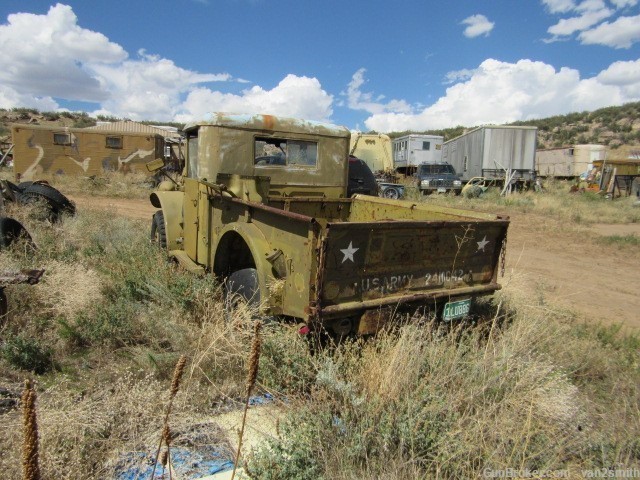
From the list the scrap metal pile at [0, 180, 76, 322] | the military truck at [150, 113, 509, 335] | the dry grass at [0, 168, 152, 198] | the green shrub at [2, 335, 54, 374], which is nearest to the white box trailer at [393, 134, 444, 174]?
the dry grass at [0, 168, 152, 198]

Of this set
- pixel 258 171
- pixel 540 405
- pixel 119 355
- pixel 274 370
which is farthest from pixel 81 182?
pixel 540 405

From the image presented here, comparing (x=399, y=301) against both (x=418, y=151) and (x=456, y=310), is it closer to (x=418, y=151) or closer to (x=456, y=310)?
(x=456, y=310)

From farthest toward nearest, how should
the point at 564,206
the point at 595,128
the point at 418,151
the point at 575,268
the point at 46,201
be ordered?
the point at 595,128 < the point at 418,151 < the point at 564,206 < the point at 575,268 < the point at 46,201

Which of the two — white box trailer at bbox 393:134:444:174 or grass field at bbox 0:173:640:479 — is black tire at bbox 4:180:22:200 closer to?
grass field at bbox 0:173:640:479

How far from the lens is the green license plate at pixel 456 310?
12.9 feet

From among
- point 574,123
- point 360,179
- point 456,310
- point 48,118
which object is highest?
point 574,123

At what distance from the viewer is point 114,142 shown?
63.8ft

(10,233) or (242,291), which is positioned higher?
(10,233)

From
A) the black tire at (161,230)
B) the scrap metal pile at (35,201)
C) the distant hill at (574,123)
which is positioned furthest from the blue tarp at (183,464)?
the distant hill at (574,123)

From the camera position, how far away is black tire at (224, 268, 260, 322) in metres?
3.83

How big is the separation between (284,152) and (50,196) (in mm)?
5293

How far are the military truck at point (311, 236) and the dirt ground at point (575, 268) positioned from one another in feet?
7.04

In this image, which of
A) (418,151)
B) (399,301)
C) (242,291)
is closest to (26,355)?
(242,291)

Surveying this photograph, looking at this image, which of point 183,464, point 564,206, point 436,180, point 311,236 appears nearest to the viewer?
point 183,464
